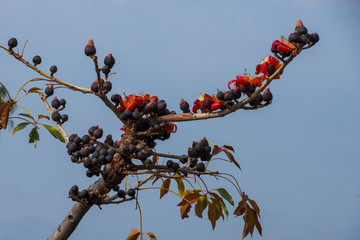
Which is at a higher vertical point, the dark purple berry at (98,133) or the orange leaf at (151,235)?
the dark purple berry at (98,133)

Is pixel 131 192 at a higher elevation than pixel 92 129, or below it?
below

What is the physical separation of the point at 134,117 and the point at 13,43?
0.73 m

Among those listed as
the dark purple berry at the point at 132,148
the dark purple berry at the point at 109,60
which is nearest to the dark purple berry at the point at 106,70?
the dark purple berry at the point at 109,60

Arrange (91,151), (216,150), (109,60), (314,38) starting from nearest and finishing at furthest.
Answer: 1. (314,38)
2. (109,60)
3. (91,151)
4. (216,150)

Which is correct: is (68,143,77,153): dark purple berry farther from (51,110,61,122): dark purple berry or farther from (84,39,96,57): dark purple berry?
(84,39,96,57): dark purple berry

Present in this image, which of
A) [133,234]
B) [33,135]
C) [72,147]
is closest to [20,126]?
[33,135]

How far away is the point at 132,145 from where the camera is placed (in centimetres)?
261

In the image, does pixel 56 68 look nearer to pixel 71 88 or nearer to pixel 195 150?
pixel 71 88

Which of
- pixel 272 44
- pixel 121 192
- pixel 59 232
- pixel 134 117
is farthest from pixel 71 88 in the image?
pixel 272 44

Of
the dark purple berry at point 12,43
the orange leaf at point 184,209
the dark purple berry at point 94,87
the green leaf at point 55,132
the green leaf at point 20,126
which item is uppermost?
the dark purple berry at point 12,43

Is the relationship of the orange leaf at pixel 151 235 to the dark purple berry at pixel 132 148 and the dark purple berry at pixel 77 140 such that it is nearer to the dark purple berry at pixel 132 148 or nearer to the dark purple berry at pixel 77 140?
the dark purple berry at pixel 132 148

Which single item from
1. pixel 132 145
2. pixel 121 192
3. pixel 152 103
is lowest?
pixel 121 192

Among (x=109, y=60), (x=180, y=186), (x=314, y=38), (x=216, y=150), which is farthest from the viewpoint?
(x=180, y=186)

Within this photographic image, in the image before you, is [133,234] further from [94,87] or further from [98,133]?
[94,87]
